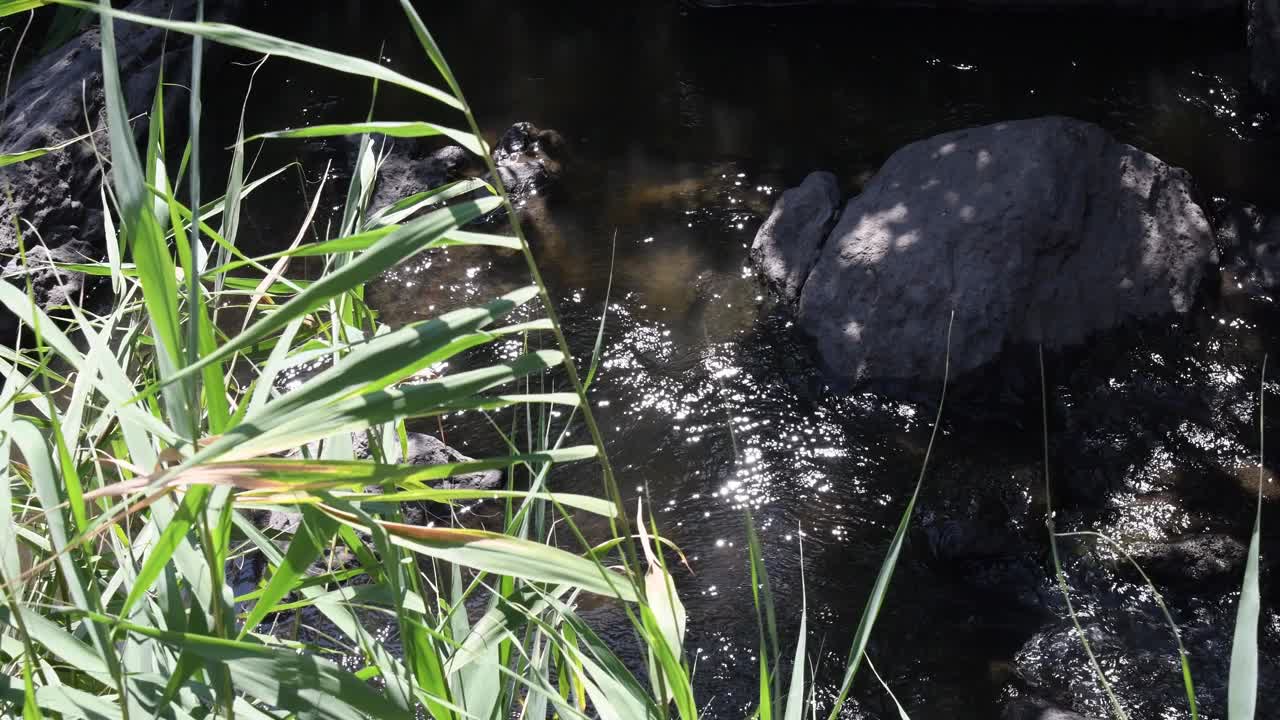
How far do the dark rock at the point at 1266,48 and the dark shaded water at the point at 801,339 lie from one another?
0.21 metres

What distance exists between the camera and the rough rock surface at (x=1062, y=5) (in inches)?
305

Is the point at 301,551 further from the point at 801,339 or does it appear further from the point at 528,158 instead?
the point at 528,158

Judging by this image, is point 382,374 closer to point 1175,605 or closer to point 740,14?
point 1175,605

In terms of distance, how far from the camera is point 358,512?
103 cm

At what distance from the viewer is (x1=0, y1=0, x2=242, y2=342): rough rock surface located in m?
5.46

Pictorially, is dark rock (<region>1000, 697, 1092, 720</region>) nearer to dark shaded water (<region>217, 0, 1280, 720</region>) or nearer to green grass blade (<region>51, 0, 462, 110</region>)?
dark shaded water (<region>217, 0, 1280, 720</region>)

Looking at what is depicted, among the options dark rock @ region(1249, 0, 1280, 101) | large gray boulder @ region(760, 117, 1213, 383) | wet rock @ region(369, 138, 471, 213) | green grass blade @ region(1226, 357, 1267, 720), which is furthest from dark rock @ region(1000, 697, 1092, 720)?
dark rock @ region(1249, 0, 1280, 101)

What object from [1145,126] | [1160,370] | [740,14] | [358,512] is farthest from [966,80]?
[358,512]

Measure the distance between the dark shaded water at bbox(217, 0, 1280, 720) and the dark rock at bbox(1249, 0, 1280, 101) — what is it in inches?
8.2

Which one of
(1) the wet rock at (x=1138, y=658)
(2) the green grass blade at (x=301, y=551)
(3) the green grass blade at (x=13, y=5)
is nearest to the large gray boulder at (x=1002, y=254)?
(1) the wet rock at (x=1138, y=658)

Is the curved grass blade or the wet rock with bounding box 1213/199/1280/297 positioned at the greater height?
the curved grass blade

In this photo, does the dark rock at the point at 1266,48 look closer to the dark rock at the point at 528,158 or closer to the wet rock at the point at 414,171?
the dark rock at the point at 528,158

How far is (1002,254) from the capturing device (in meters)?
4.59

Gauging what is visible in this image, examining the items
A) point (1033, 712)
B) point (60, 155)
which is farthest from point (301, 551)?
point (60, 155)
